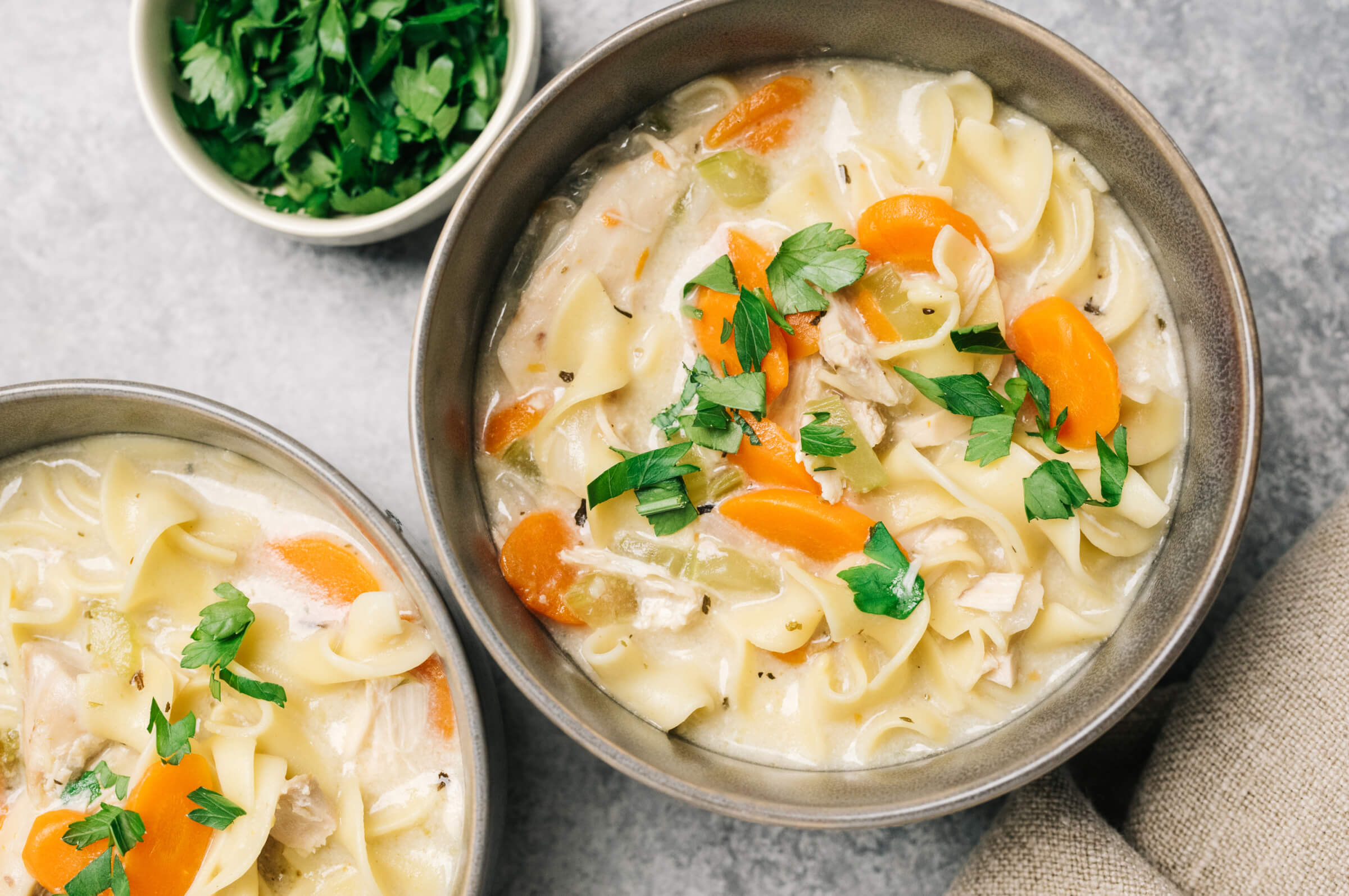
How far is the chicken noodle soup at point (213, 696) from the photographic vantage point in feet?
10.6

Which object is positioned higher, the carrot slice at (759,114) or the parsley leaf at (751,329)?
the carrot slice at (759,114)

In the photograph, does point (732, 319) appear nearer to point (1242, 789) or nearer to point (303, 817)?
point (303, 817)

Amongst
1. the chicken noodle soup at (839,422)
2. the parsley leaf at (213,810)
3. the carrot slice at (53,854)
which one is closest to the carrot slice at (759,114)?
the chicken noodle soup at (839,422)

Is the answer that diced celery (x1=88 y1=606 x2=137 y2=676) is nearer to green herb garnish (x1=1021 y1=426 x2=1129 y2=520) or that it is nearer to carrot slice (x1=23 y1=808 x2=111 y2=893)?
carrot slice (x1=23 y1=808 x2=111 y2=893)

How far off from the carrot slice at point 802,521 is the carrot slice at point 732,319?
321 mm

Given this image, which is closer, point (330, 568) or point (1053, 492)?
point (1053, 492)

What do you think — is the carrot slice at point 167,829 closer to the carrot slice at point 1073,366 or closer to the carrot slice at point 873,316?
the carrot slice at point 873,316

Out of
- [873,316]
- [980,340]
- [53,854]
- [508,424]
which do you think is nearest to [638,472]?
[508,424]

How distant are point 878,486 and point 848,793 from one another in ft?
3.11

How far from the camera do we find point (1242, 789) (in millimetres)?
3404

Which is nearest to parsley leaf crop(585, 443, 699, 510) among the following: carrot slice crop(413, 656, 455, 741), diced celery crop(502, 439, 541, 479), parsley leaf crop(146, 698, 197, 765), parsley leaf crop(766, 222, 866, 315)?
diced celery crop(502, 439, 541, 479)

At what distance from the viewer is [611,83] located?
328cm

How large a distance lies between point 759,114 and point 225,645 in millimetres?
2480

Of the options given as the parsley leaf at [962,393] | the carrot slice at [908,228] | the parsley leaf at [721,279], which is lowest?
the parsley leaf at [962,393]
